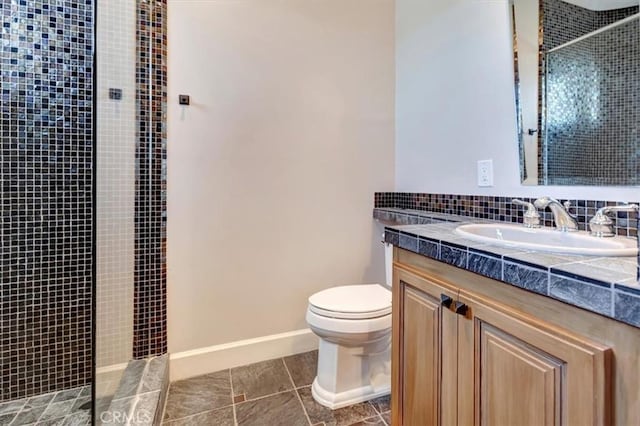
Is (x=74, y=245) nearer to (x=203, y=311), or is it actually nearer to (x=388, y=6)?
(x=203, y=311)

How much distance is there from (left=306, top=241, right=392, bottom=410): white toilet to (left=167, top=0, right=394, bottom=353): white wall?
0.44 meters

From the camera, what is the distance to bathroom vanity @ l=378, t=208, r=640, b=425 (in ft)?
1.80

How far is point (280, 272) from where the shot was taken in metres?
1.89

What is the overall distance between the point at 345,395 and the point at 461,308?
935mm

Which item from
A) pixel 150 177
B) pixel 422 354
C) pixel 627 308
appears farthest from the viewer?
pixel 150 177

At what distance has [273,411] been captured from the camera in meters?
1.44

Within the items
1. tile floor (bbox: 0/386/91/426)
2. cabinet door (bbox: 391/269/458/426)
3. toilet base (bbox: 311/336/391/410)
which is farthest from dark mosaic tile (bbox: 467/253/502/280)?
tile floor (bbox: 0/386/91/426)

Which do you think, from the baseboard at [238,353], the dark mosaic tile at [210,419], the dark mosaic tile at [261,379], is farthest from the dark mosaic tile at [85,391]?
the dark mosaic tile at [261,379]

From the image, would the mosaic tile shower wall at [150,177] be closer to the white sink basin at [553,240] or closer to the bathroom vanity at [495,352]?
the bathroom vanity at [495,352]

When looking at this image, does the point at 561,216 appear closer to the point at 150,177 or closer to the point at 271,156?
the point at 271,156

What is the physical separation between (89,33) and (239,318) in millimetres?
1610

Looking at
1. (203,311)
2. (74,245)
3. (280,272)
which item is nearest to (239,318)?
(203,311)

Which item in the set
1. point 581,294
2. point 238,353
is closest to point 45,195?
point 238,353

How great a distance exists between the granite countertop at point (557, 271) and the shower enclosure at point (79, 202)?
134 centimetres
